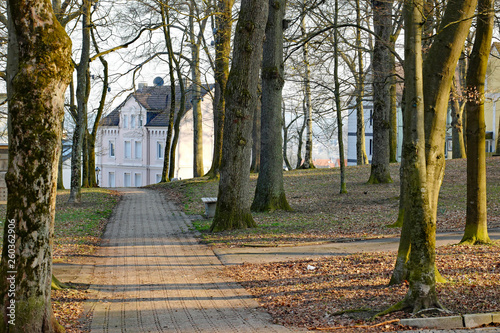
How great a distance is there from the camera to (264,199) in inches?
634

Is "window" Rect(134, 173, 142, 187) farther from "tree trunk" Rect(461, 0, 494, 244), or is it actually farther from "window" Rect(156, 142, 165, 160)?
"tree trunk" Rect(461, 0, 494, 244)

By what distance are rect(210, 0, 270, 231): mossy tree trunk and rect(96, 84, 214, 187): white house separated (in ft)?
121

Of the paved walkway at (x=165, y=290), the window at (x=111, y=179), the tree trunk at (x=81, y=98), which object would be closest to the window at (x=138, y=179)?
the window at (x=111, y=179)

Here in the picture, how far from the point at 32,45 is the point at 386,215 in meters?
11.9

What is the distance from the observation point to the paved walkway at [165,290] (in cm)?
620

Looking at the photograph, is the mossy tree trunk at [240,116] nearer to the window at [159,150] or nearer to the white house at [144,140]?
the white house at [144,140]

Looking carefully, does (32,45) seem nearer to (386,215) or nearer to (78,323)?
(78,323)

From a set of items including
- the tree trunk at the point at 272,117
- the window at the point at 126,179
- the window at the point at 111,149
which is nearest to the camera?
the tree trunk at the point at 272,117

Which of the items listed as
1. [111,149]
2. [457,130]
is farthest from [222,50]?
[111,149]

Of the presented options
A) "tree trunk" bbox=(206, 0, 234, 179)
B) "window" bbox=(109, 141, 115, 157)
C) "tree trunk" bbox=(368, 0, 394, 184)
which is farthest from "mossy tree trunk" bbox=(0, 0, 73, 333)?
"window" bbox=(109, 141, 115, 157)

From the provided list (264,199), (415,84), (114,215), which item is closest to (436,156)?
(415,84)

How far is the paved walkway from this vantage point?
620 cm

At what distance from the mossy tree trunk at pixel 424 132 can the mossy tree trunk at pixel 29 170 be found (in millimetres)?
4006

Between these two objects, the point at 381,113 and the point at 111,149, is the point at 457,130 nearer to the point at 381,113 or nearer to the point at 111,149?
the point at 381,113
